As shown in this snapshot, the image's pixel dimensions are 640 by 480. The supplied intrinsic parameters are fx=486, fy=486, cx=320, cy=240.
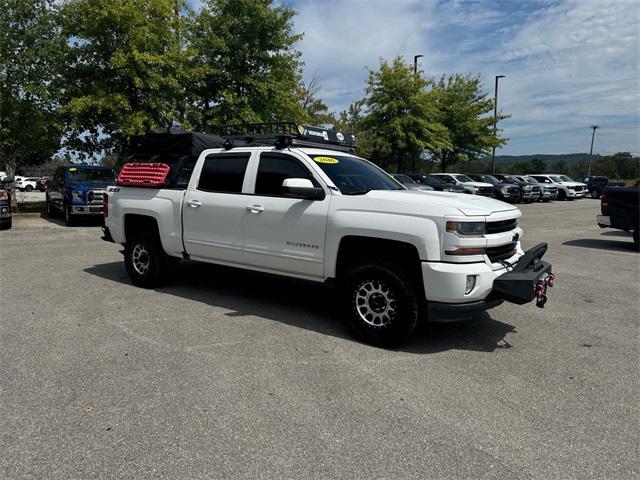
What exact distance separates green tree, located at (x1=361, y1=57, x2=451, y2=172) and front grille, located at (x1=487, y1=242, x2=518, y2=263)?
22.2 meters

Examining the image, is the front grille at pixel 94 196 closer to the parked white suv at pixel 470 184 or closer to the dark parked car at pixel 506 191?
the parked white suv at pixel 470 184

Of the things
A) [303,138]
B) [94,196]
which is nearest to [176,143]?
[303,138]

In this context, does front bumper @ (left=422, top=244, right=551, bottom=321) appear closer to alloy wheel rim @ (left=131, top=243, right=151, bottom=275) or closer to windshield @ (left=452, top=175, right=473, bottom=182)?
alloy wheel rim @ (left=131, top=243, right=151, bottom=275)

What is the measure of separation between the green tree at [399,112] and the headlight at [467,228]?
2272cm

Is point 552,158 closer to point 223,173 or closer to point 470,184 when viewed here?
point 470,184

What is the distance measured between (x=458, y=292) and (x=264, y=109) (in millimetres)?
16984

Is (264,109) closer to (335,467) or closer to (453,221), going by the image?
(453,221)

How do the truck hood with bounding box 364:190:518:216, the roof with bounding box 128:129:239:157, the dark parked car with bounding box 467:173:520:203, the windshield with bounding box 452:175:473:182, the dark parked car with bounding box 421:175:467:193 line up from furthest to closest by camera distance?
the windshield with bounding box 452:175:473:182 < the dark parked car with bounding box 467:173:520:203 < the dark parked car with bounding box 421:175:467:193 < the roof with bounding box 128:129:239:157 < the truck hood with bounding box 364:190:518:216

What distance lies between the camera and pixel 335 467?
2.76m

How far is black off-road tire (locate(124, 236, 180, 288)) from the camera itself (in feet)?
21.9

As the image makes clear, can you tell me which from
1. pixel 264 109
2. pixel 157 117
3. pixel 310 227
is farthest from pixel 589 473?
pixel 264 109

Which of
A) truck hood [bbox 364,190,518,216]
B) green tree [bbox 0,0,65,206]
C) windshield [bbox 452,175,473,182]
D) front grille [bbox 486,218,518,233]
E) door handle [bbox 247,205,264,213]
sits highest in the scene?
green tree [bbox 0,0,65,206]

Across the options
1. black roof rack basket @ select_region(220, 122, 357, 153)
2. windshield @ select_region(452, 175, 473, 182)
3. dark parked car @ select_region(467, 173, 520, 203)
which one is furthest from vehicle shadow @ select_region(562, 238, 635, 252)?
windshield @ select_region(452, 175, 473, 182)

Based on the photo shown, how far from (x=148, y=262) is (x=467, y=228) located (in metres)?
4.44
